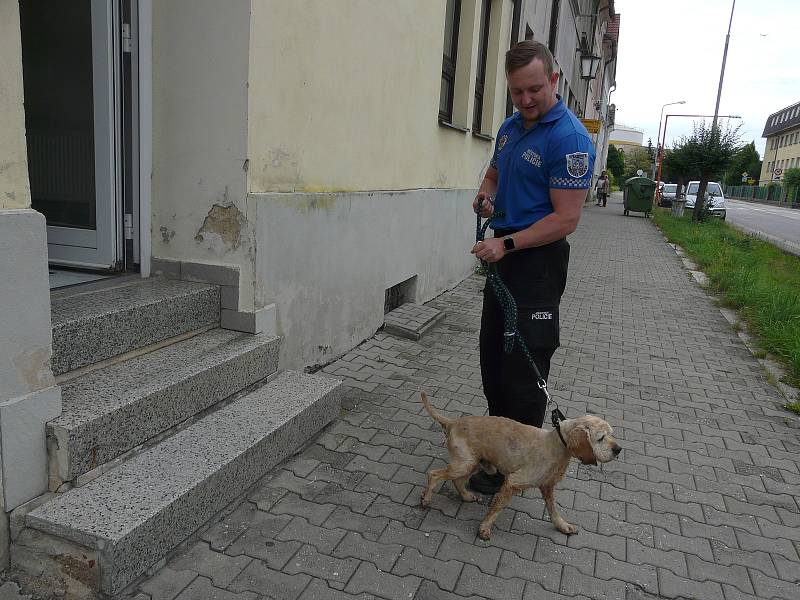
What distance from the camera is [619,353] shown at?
21.1 feet

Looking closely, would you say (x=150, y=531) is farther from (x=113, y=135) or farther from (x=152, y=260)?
(x=113, y=135)

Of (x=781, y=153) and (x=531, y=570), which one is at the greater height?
(x=781, y=153)

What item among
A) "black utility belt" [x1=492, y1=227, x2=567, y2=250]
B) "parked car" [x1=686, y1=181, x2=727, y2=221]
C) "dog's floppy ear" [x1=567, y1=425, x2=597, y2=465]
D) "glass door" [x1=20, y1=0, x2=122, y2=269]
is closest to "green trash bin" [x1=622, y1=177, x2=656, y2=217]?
"parked car" [x1=686, y1=181, x2=727, y2=221]

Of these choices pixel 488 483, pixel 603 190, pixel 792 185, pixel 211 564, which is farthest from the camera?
pixel 792 185

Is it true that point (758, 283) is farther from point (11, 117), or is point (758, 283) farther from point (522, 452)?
point (11, 117)

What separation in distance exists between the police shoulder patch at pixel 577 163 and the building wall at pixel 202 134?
74.0 inches

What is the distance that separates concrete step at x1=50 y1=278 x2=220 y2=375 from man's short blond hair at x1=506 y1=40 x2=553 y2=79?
2.13 m

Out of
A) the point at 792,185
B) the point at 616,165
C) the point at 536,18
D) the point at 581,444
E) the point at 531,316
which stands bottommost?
the point at 581,444

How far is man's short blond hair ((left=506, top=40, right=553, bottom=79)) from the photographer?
2902 mm

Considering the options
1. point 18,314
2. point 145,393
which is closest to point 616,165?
point 145,393

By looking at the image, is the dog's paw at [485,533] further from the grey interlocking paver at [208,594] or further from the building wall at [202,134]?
the building wall at [202,134]

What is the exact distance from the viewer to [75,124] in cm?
397

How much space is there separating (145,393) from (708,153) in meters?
25.3

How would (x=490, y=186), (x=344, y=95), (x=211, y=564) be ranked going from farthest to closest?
(x=344, y=95) < (x=490, y=186) < (x=211, y=564)
